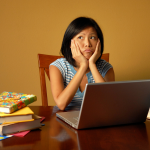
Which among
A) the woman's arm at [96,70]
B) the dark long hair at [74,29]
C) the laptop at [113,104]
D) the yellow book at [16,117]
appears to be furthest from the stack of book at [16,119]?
the dark long hair at [74,29]

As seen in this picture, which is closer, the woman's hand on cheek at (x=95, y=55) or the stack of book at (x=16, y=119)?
the stack of book at (x=16, y=119)

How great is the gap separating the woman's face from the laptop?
2.17ft

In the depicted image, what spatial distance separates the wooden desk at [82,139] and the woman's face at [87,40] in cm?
68

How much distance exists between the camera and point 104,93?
0.62 metres

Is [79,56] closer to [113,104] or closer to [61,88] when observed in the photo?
[61,88]

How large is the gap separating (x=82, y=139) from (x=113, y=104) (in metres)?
0.15

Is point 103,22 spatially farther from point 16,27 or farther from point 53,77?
point 53,77

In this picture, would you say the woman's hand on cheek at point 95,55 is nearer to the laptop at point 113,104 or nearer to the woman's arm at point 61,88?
the woman's arm at point 61,88

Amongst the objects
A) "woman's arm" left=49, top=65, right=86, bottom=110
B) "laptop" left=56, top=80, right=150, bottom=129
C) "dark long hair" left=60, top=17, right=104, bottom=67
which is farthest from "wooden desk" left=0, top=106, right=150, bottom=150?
"dark long hair" left=60, top=17, right=104, bottom=67

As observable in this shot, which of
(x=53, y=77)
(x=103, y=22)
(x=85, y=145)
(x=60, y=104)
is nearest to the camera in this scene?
(x=85, y=145)

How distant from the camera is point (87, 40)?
1270mm

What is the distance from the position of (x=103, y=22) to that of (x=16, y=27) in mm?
940

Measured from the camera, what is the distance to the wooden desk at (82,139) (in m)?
0.53

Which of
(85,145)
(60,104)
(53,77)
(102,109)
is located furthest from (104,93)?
(53,77)
